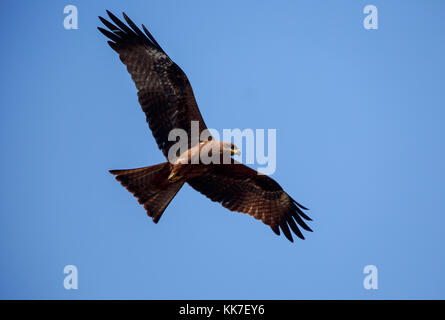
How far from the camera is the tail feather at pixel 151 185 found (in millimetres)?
8508

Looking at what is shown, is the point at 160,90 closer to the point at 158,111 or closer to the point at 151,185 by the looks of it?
the point at 158,111

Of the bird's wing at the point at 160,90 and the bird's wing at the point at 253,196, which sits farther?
the bird's wing at the point at 253,196

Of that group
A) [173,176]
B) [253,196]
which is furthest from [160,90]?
[253,196]

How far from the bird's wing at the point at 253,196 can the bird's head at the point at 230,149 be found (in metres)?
0.81

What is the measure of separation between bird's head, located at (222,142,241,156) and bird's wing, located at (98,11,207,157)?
0.46m

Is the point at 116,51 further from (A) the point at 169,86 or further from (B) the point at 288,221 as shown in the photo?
(B) the point at 288,221

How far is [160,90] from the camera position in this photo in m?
8.56

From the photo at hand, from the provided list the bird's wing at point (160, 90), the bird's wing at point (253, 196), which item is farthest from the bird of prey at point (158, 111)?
the bird's wing at point (253, 196)

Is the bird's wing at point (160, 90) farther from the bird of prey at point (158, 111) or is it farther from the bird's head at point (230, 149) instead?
the bird's head at point (230, 149)
